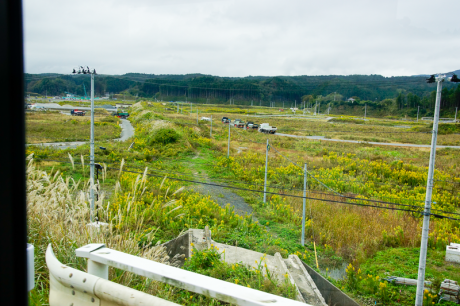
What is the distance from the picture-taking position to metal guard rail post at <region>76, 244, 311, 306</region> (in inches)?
63.2

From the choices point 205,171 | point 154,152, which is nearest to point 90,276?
point 205,171

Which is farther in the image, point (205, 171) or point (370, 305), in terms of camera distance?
point (205, 171)

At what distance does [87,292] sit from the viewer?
6.43 feet

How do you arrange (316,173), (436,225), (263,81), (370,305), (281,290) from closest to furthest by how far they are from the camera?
(281,290), (370,305), (436,225), (316,173), (263,81)

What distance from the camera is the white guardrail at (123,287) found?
1.65 metres

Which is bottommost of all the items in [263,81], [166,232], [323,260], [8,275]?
[323,260]

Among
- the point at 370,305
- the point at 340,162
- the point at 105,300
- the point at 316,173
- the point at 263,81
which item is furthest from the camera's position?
the point at 263,81

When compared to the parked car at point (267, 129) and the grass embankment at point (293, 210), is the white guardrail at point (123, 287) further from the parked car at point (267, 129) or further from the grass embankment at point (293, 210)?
the parked car at point (267, 129)

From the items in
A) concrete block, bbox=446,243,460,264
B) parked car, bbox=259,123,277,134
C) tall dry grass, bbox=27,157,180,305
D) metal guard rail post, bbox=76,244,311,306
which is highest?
metal guard rail post, bbox=76,244,311,306

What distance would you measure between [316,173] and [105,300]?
1513cm

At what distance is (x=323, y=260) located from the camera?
24.3ft

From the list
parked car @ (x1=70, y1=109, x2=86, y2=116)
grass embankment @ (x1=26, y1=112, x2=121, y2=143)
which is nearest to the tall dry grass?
grass embankment @ (x1=26, y1=112, x2=121, y2=143)

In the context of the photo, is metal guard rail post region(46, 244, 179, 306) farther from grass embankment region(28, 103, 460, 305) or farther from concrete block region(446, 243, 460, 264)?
concrete block region(446, 243, 460, 264)

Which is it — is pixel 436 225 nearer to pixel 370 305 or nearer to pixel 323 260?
pixel 323 260
